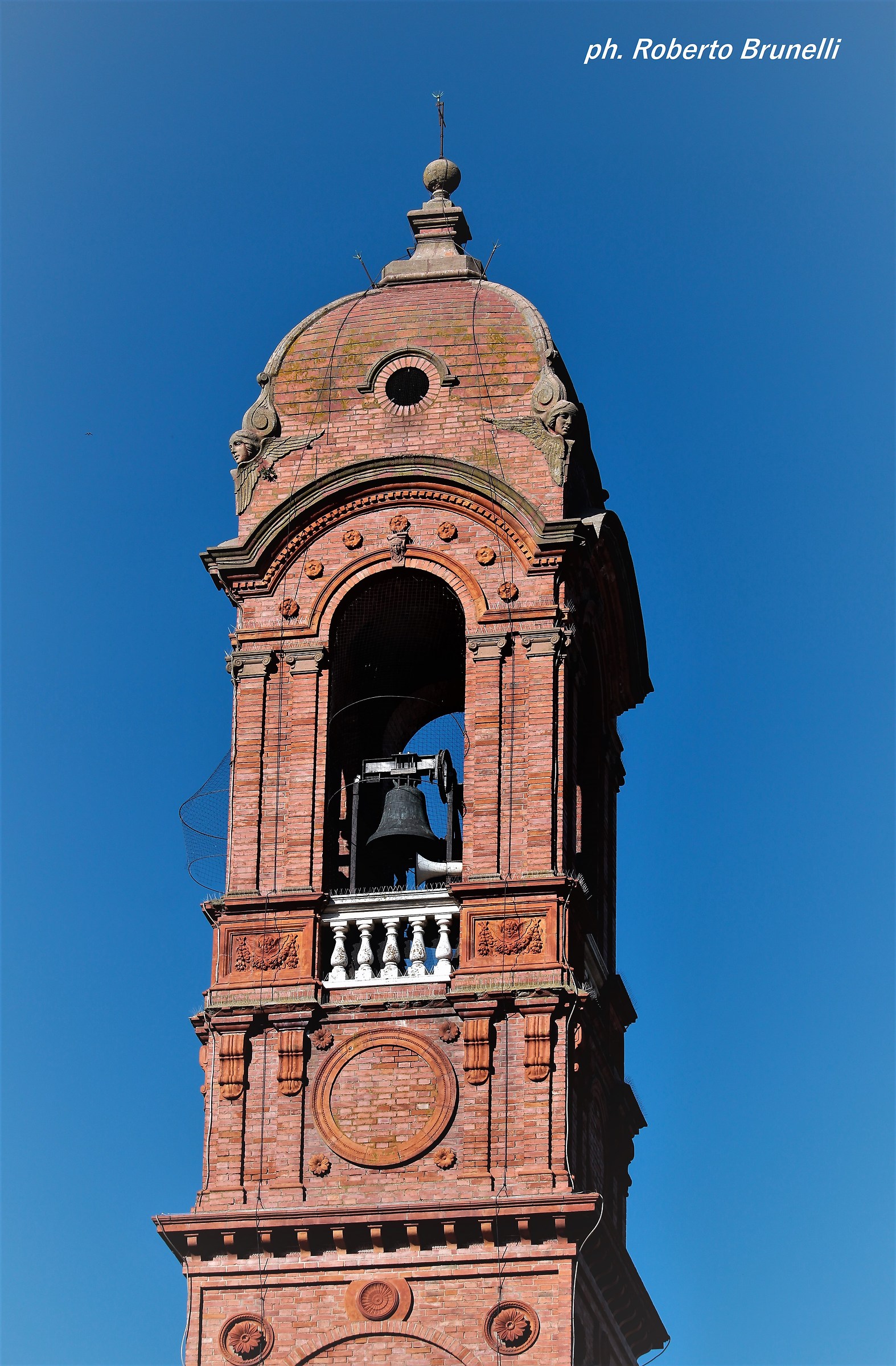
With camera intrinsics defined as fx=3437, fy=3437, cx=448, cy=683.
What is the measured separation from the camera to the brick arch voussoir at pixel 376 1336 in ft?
134

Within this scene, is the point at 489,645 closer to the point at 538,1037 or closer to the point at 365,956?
the point at 365,956

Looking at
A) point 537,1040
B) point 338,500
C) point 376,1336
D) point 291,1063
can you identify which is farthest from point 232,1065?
point 338,500

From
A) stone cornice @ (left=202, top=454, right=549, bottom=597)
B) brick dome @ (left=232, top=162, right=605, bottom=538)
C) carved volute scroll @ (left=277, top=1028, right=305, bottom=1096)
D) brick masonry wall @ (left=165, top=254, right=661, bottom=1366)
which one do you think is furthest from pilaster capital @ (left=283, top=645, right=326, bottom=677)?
carved volute scroll @ (left=277, top=1028, right=305, bottom=1096)

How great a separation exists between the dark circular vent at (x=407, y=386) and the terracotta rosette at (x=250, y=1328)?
1283 centimetres

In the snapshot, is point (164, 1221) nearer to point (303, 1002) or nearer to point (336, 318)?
point (303, 1002)

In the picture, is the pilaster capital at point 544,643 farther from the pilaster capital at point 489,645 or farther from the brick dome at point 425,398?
the brick dome at point 425,398

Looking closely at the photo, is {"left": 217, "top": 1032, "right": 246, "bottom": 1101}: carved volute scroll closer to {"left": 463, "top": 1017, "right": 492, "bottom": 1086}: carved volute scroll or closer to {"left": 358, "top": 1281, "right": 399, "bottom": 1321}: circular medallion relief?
{"left": 463, "top": 1017, "right": 492, "bottom": 1086}: carved volute scroll

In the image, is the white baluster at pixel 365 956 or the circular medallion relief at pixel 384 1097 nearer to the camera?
the circular medallion relief at pixel 384 1097

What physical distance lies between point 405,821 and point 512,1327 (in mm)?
7733

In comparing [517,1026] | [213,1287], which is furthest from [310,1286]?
[517,1026]

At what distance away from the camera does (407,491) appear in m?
46.4

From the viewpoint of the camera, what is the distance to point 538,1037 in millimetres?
42500

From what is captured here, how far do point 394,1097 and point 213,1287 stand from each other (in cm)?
324

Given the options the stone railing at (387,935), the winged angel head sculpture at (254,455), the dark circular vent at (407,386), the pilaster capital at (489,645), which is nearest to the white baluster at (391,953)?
the stone railing at (387,935)
